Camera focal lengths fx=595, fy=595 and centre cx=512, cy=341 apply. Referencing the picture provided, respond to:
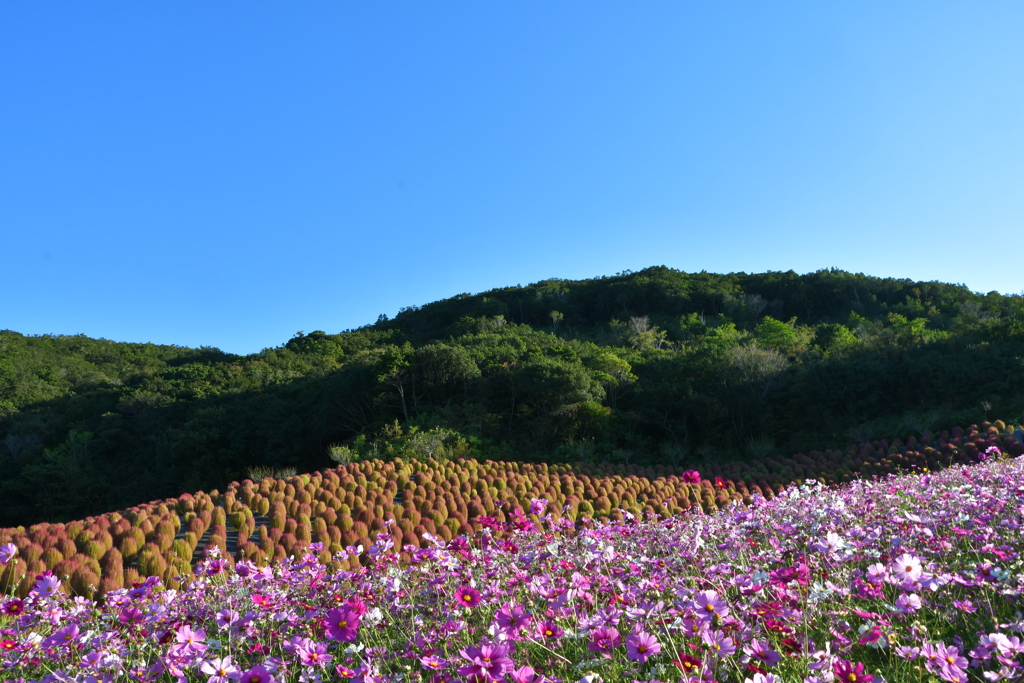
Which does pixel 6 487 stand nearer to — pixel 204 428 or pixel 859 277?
pixel 204 428

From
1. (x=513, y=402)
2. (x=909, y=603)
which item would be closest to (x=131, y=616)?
(x=909, y=603)

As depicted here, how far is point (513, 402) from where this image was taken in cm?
1653

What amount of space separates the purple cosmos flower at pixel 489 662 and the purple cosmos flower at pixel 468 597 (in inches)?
17.0

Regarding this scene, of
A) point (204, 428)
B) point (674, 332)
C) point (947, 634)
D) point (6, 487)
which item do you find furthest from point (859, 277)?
point (6, 487)

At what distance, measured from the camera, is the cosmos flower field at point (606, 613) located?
1.42 metres

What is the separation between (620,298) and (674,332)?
745cm

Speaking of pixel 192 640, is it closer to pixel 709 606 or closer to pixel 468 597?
pixel 468 597

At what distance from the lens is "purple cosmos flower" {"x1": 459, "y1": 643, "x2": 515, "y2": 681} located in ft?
4.01

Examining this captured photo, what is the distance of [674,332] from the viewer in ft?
99.6

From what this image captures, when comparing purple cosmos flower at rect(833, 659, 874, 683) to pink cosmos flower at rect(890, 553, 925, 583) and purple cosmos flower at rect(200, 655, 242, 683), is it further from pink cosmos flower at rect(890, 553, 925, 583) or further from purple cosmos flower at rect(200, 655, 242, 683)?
purple cosmos flower at rect(200, 655, 242, 683)

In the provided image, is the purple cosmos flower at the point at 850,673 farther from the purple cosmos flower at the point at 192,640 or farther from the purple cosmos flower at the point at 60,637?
the purple cosmos flower at the point at 60,637

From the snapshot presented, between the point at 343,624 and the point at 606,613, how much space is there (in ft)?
2.30

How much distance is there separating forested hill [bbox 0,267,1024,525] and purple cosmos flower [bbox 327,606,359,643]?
10628mm

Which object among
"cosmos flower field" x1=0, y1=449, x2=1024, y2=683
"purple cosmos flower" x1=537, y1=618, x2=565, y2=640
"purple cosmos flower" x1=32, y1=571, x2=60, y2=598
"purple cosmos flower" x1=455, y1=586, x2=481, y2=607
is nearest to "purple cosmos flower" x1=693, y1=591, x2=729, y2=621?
"cosmos flower field" x1=0, y1=449, x2=1024, y2=683
